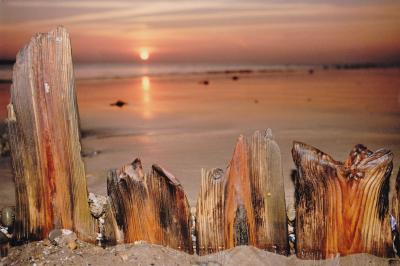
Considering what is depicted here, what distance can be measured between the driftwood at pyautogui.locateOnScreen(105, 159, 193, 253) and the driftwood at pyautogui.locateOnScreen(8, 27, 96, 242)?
217mm

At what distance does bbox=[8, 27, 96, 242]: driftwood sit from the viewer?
2.61m

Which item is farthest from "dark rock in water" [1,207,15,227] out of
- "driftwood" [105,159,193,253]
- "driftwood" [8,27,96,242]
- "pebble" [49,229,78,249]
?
"driftwood" [105,159,193,253]

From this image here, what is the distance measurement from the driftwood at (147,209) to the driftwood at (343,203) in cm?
78

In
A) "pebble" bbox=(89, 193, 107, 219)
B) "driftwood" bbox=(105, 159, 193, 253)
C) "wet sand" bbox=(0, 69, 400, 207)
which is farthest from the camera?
"wet sand" bbox=(0, 69, 400, 207)

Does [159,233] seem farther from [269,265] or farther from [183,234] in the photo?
[269,265]

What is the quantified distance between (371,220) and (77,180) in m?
1.93

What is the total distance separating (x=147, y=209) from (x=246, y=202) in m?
0.66

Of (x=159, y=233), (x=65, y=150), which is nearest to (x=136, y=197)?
(x=159, y=233)

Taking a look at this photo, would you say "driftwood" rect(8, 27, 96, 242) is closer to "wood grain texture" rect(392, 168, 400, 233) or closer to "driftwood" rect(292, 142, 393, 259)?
"driftwood" rect(292, 142, 393, 259)

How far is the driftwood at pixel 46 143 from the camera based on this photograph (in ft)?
8.56

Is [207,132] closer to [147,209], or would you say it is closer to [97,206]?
[97,206]

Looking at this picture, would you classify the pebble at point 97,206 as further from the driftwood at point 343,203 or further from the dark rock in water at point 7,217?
the driftwood at point 343,203

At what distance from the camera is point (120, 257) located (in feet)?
8.91

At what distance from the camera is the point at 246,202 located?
2.69m
